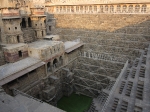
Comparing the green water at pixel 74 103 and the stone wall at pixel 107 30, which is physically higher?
the stone wall at pixel 107 30

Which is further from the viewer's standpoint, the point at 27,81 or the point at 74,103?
the point at 74,103

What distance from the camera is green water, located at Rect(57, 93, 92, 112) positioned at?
14.5 m

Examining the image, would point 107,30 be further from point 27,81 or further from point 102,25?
point 27,81

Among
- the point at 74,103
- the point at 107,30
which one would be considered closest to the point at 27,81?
the point at 74,103

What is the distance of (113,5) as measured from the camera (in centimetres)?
1669

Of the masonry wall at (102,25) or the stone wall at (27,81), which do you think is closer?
the stone wall at (27,81)

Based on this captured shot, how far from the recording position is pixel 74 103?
15.4m

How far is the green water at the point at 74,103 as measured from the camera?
14547 millimetres

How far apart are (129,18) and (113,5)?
2.53 meters

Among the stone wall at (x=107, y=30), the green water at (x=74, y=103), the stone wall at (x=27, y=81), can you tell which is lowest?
the green water at (x=74, y=103)

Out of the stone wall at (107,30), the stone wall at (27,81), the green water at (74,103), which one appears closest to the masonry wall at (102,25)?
the stone wall at (107,30)

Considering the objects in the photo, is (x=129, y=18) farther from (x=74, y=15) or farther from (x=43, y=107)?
(x=43, y=107)

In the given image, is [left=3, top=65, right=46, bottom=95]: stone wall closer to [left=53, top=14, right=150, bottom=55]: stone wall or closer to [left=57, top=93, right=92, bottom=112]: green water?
[left=57, top=93, right=92, bottom=112]: green water

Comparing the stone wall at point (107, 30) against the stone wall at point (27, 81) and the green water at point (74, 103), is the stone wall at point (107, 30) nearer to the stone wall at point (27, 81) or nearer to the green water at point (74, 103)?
the green water at point (74, 103)
